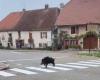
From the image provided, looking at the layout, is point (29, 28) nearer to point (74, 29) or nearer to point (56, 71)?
point (74, 29)

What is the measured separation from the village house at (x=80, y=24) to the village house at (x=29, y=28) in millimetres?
4322

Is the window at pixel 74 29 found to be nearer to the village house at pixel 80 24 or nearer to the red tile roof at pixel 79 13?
the village house at pixel 80 24

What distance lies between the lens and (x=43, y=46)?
81.3 meters

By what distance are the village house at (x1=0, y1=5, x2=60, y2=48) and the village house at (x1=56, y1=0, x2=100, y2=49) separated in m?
4.32

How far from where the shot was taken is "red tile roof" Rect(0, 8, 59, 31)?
271ft

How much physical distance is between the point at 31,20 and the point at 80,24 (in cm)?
1853

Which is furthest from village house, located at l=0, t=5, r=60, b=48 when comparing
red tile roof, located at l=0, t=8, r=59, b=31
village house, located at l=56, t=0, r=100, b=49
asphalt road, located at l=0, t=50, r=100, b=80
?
asphalt road, located at l=0, t=50, r=100, b=80

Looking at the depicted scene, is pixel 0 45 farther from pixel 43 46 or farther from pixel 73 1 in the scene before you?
pixel 73 1

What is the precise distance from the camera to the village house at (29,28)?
269ft

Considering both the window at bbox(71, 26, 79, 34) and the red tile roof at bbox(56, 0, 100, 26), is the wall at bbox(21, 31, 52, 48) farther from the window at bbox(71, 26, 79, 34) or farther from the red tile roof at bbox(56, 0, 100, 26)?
the window at bbox(71, 26, 79, 34)

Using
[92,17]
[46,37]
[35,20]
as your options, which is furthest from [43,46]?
[92,17]

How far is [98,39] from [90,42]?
146cm

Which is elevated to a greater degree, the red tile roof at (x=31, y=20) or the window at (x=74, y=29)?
the red tile roof at (x=31, y=20)

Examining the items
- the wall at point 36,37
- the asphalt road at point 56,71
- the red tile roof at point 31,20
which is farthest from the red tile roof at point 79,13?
the asphalt road at point 56,71
